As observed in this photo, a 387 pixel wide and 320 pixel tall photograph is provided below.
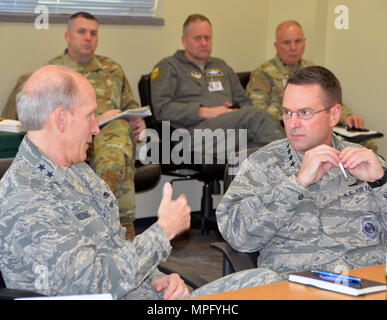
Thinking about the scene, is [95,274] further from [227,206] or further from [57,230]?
[227,206]

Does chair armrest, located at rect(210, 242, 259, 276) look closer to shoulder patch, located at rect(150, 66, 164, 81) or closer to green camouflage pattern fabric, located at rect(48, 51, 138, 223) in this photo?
green camouflage pattern fabric, located at rect(48, 51, 138, 223)

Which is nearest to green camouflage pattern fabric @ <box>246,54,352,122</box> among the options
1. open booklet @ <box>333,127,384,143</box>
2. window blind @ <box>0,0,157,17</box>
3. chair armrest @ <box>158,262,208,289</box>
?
open booklet @ <box>333,127,384,143</box>

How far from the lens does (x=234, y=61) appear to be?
237 inches

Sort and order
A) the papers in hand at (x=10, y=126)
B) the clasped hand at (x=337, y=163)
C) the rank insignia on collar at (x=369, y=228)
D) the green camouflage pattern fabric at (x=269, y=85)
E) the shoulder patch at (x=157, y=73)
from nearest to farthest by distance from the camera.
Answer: the clasped hand at (x=337, y=163) → the rank insignia on collar at (x=369, y=228) → the papers in hand at (x=10, y=126) → the shoulder patch at (x=157, y=73) → the green camouflage pattern fabric at (x=269, y=85)

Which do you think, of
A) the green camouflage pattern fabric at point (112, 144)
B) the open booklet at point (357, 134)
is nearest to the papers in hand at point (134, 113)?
the green camouflage pattern fabric at point (112, 144)

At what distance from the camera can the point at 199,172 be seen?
4.91 m

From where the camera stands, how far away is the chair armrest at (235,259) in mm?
2402

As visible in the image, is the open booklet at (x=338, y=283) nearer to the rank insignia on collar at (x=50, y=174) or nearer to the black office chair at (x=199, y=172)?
the rank insignia on collar at (x=50, y=174)

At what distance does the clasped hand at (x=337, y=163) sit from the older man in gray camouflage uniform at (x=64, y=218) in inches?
18.6

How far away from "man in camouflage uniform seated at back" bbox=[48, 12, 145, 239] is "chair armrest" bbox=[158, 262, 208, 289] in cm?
185

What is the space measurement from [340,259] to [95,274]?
1.00 meters

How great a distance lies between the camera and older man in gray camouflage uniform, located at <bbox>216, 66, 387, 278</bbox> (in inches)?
93.1

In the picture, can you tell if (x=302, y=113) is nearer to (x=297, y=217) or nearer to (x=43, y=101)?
(x=297, y=217)
